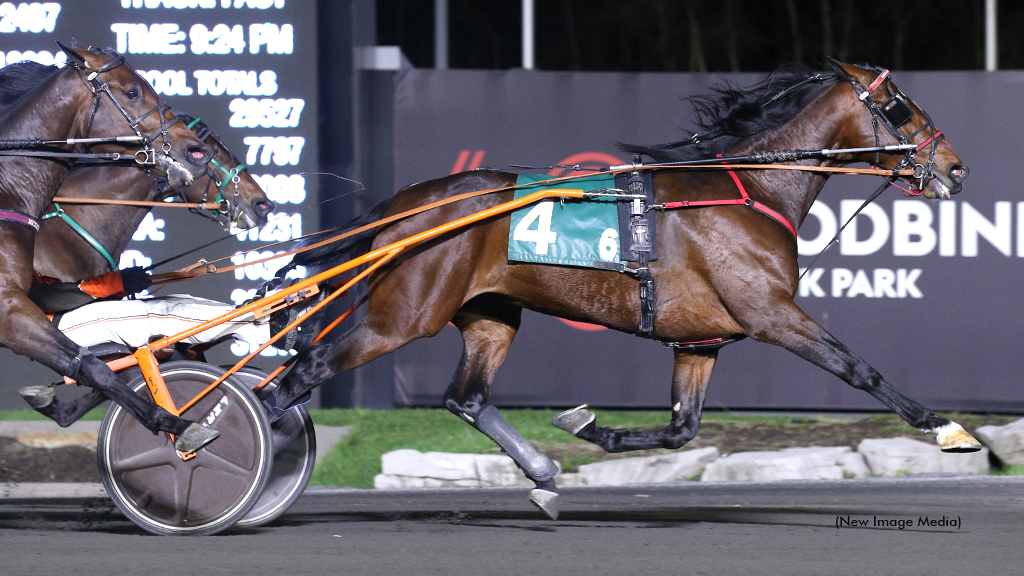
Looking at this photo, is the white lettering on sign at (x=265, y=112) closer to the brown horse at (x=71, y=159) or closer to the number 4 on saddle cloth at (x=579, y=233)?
the brown horse at (x=71, y=159)

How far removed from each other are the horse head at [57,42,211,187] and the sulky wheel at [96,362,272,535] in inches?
35.8

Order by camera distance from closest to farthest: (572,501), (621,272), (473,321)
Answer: (621,272) → (473,321) → (572,501)

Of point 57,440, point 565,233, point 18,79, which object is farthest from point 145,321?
point 57,440

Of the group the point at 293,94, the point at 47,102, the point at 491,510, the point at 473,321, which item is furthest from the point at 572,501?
the point at 293,94

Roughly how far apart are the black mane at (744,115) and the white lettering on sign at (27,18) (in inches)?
185

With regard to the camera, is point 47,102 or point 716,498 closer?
point 47,102

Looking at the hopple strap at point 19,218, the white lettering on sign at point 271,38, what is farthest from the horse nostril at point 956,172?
the white lettering on sign at point 271,38

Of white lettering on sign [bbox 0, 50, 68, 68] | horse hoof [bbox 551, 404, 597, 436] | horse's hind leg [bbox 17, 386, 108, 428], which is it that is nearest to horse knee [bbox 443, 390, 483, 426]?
horse hoof [bbox 551, 404, 597, 436]

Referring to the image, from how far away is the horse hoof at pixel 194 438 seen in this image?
4660 mm

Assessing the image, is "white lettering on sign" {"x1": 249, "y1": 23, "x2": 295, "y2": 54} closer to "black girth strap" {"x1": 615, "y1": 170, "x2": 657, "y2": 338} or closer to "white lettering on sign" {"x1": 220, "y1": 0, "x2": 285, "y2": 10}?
"white lettering on sign" {"x1": 220, "y1": 0, "x2": 285, "y2": 10}

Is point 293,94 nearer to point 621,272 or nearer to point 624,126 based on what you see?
point 624,126

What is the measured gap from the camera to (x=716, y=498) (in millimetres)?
6027

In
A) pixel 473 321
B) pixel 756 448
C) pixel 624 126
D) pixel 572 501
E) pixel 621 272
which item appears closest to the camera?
pixel 621 272

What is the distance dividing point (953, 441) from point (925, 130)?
1.44m
